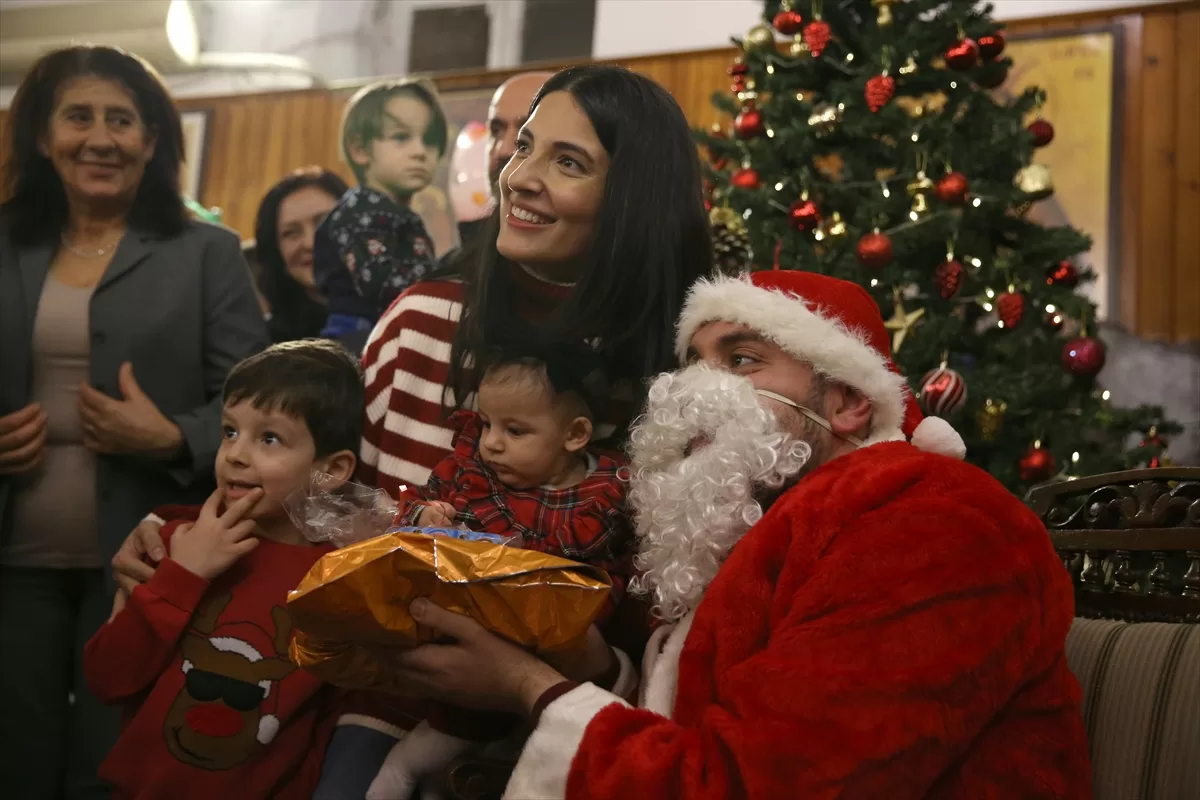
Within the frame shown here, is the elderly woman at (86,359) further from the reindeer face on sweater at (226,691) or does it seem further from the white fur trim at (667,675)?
the white fur trim at (667,675)

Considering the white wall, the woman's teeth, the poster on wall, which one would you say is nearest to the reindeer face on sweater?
the woman's teeth

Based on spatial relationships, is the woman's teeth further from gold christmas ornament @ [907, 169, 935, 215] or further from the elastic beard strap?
gold christmas ornament @ [907, 169, 935, 215]

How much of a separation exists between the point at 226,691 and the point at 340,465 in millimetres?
426

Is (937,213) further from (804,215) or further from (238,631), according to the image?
(238,631)

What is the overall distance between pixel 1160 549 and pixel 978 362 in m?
1.64

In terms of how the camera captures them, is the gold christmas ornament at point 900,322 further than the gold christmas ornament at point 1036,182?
No

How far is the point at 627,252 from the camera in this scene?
1.85 metres

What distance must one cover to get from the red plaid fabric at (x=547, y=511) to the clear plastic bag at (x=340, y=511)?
3 centimetres

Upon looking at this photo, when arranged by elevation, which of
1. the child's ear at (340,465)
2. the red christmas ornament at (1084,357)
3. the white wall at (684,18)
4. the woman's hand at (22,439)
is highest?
the white wall at (684,18)

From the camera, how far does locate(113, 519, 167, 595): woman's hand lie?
1.88 meters

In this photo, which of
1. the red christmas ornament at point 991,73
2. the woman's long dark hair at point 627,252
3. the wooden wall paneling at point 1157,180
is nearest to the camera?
the woman's long dark hair at point 627,252

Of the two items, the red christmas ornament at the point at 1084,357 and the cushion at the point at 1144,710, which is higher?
the red christmas ornament at the point at 1084,357

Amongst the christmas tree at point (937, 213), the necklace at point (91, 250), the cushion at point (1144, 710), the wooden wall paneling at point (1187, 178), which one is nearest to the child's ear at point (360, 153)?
the necklace at point (91, 250)

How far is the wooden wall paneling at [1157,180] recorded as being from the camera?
432 centimetres
